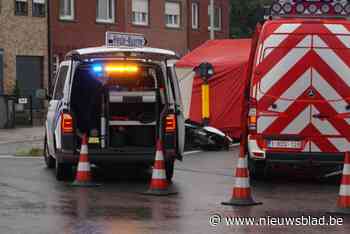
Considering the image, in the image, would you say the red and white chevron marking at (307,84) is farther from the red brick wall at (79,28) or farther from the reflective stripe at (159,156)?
the red brick wall at (79,28)

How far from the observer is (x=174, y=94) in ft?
48.5

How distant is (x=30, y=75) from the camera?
42.3 meters

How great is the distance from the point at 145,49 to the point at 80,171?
7.81 feet

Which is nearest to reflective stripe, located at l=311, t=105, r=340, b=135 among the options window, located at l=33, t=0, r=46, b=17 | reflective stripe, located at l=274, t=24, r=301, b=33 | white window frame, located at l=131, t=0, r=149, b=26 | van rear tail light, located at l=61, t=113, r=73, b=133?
reflective stripe, located at l=274, t=24, r=301, b=33

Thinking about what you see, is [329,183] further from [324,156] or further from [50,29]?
[50,29]

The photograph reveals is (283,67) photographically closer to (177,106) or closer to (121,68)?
(177,106)

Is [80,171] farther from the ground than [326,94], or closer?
closer

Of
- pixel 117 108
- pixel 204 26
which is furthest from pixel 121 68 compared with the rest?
pixel 204 26

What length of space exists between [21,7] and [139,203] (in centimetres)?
3091


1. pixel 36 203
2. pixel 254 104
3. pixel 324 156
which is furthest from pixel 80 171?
pixel 324 156

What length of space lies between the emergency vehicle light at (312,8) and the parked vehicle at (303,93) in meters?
0.41

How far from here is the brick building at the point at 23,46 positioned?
40.4m

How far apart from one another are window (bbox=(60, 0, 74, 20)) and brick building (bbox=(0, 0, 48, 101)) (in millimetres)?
1289

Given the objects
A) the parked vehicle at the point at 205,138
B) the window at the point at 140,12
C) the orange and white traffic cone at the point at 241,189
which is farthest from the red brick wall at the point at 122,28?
the orange and white traffic cone at the point at 241,189
